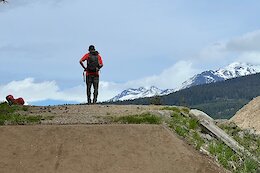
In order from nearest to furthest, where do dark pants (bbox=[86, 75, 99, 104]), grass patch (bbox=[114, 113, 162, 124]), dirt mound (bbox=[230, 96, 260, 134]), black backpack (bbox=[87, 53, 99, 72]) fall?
grass patch (bbox=[114, 113, 162, 124]) < black backpack (bbox=[87, 53, 99, 72]) < dark pants (bbox=[86, 75, 99, 104]) < dirt mound (bbox=[230, 96, 260, 134])

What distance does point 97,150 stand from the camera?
1375 centimetres

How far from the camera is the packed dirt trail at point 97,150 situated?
13.1m

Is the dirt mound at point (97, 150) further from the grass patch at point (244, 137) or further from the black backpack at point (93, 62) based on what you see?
the black backpack at point (93, 62)

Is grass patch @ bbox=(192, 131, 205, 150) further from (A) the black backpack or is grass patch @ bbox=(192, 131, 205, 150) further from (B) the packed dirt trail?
(A) the black backpack

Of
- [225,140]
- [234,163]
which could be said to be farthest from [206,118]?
[234,163]

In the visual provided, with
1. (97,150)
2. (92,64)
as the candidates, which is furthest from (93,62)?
(97,150)

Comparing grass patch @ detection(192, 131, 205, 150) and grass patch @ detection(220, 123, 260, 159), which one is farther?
grass patch @ detection(220, 123, 260, 159)

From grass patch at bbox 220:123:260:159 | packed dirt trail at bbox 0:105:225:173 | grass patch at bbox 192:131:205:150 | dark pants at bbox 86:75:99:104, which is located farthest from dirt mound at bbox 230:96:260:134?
packed dirt trail at bbox 0:105:225:173

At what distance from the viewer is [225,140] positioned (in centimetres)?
1762

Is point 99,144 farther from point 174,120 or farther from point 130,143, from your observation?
point 174,120

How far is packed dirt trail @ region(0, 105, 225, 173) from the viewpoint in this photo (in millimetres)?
13094

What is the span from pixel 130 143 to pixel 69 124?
2.15 meters

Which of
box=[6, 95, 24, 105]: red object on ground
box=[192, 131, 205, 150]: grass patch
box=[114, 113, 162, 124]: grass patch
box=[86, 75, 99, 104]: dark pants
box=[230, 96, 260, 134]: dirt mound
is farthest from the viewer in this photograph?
box=[230, 96, 260, 134]: dirt mound

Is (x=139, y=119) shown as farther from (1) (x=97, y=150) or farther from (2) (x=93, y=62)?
(2) (x=93, y=62)
